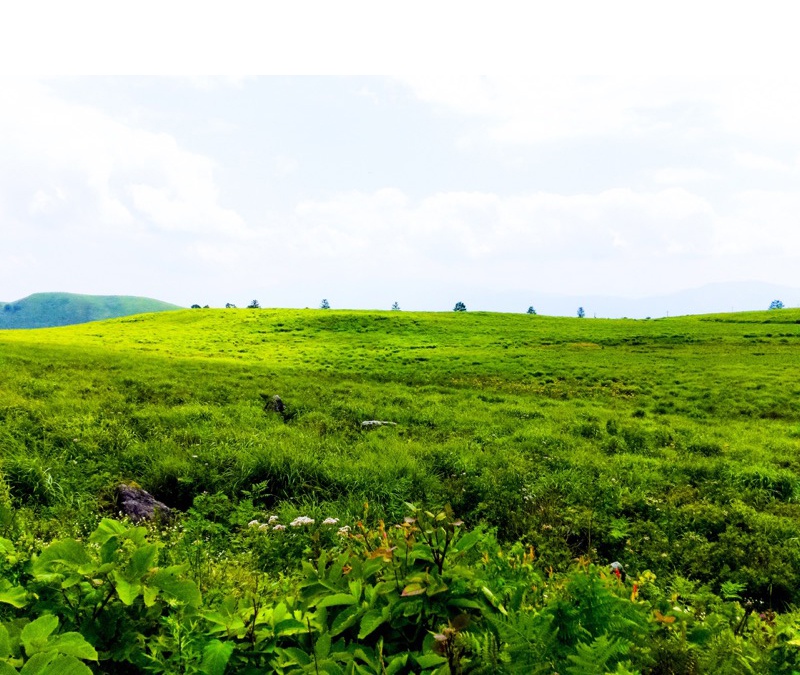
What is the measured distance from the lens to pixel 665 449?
35.0 ft

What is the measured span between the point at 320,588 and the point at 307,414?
32.6 feet

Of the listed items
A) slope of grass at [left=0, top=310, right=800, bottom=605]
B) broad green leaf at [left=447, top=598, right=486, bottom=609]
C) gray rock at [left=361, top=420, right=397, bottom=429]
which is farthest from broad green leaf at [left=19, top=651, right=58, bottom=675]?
gray rock at [left=361, top=420, right=397, bottom=429]

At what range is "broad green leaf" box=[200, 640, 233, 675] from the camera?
1613 millimetres

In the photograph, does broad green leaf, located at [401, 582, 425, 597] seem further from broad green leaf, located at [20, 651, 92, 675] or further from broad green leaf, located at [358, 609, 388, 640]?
broad green leaf, located at [20, 651, 92, 675]

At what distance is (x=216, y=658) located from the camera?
1.64 m

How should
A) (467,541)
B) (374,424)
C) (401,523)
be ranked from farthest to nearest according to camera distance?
(374,424) < (401,523) < (467,541)

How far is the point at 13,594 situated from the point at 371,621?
1.46 m

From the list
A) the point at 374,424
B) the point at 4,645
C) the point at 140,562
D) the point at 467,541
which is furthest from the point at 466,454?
the point at 4,645

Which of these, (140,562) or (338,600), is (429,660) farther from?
(140,562)

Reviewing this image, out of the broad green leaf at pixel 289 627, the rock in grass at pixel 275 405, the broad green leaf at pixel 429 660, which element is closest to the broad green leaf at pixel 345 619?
the broad green leaf at pixel 289 627

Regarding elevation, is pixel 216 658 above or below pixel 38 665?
below

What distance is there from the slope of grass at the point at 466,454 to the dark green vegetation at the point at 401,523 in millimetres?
53

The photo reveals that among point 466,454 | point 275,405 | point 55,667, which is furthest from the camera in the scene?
point 275,405

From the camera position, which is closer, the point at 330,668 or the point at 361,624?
the point at 330,668
